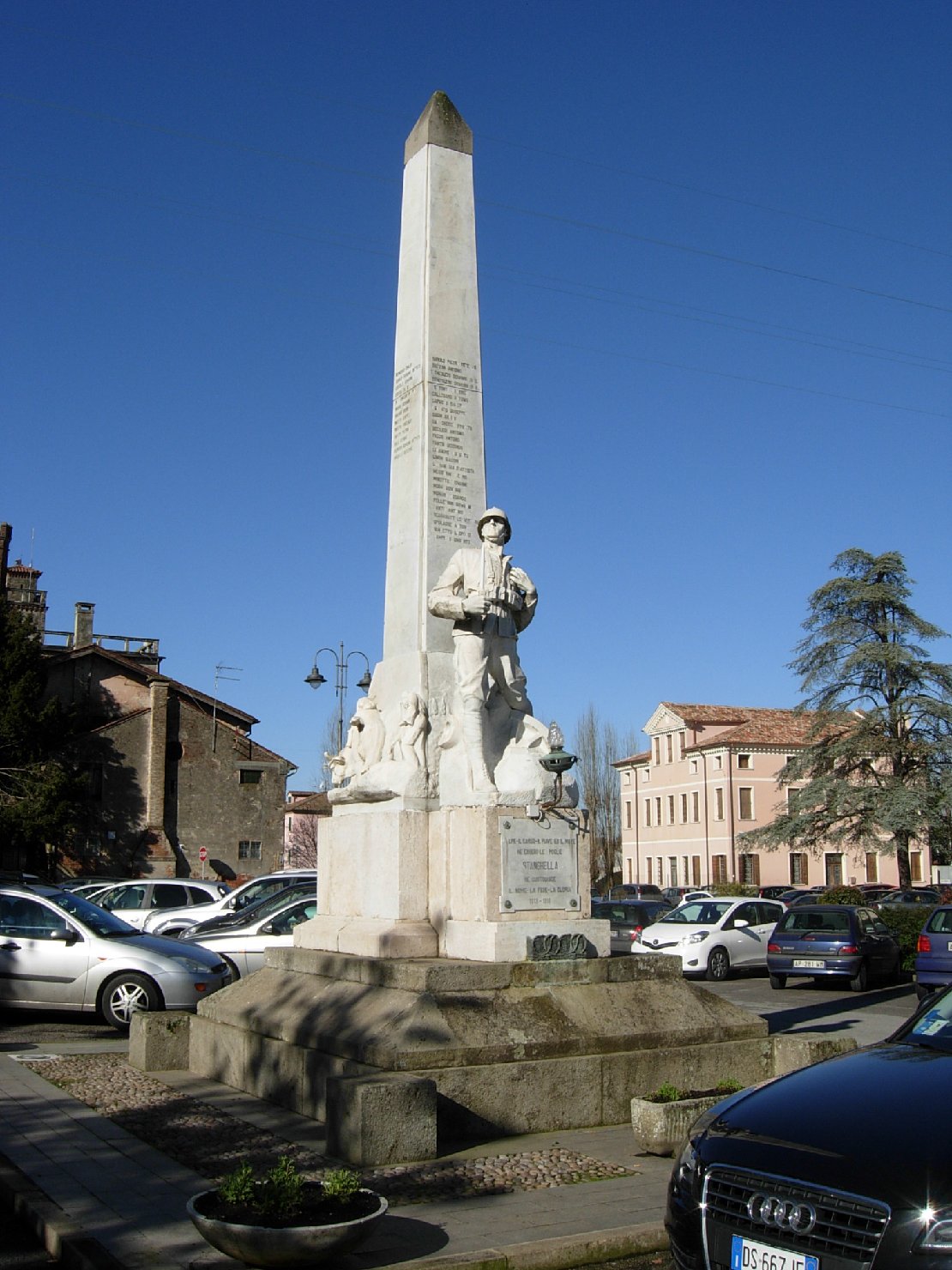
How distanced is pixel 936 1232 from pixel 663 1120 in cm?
330

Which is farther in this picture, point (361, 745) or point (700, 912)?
point (700, 912)

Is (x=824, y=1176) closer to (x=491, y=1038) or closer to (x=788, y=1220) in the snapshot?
(x=788, y=1220)

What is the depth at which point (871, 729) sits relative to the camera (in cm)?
4012

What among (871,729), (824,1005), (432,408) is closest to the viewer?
(432,408)

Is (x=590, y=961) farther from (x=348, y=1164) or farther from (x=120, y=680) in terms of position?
(x=120, y=680)

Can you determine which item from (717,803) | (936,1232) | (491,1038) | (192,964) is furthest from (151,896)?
(717,803)

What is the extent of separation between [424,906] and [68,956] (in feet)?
21.6

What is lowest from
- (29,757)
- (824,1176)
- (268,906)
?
(824,1176)

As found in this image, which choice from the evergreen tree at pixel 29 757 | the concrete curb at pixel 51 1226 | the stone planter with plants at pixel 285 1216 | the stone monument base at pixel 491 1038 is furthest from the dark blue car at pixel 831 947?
the evergreen tree at pixel 29 757

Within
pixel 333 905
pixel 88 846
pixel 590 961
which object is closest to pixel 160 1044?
pixel 333 905

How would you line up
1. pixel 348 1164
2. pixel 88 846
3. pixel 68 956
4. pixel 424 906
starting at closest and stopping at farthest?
pixel 348 1164 → pixel 424 906 → pixel 68 956 → pixel 88 846

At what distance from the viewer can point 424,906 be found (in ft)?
29.1

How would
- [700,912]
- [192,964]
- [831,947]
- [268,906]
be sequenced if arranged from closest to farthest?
[192,964] → [268,906] → [831,947] → [700,912]

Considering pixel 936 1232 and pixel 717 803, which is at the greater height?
pixel 717 803
